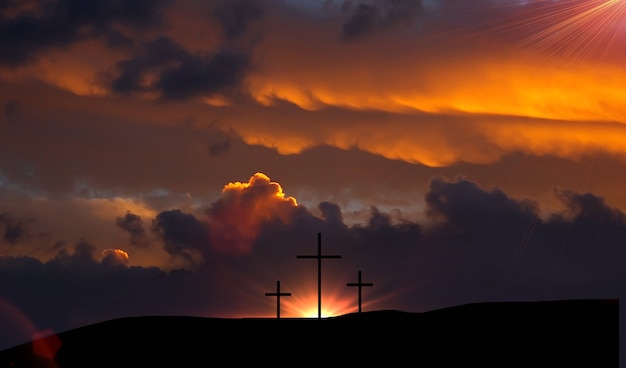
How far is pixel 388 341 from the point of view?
21781mm

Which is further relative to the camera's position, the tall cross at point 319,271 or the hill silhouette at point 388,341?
the tall cross at point 319,271

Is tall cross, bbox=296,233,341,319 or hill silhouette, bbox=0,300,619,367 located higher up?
tall cross, bbox=296,233,341,319

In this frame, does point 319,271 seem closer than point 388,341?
No

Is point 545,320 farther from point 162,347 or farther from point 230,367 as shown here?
point 162,347

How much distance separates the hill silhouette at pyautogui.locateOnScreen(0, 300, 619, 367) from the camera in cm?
2175

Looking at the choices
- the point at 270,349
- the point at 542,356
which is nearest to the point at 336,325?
the point at 270,349

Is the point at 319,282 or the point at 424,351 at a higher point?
the point at 319,282

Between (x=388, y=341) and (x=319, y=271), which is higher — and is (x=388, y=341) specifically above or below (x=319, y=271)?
below

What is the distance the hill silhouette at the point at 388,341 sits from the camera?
71.4ft

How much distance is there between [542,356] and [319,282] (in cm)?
1778

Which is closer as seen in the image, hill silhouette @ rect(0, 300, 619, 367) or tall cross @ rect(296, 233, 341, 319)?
hill silhouette @ rect(0, 300, 619, 367)

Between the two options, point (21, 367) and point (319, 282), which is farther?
point (319, 282)

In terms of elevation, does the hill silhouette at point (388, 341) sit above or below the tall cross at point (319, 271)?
below

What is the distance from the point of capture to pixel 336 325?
21938 millimetres
